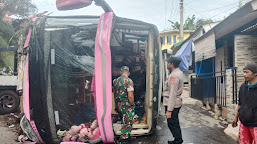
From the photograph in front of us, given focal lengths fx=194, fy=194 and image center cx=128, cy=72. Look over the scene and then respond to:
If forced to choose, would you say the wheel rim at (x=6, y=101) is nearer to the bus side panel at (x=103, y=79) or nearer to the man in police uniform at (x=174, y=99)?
the bus side panel at (x=103, y=79)

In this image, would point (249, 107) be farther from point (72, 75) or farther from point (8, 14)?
point (8, 14)

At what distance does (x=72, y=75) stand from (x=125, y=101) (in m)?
1.20

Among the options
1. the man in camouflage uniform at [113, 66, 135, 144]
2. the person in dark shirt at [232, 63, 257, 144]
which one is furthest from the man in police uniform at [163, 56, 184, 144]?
the person in dark shirt at [232, 63, 257, 144]

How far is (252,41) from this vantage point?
17.9ft

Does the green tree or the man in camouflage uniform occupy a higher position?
the green tree

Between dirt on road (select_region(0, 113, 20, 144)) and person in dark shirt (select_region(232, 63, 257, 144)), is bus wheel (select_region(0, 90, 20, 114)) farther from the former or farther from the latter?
person in dark shirt (select_region(232, 63, 257, 144))

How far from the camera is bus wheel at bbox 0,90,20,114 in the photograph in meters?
6.48

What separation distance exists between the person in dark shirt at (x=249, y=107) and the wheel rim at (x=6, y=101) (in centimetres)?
673

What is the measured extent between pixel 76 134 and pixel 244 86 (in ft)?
10.1

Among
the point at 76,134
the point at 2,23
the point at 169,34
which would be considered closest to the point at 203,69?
the point at 76,134

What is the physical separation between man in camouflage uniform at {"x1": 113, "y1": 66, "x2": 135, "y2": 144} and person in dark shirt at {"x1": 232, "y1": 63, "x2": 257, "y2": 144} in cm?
193

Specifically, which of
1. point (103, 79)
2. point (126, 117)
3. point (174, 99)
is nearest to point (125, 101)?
point (126, 117)

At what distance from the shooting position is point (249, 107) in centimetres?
259

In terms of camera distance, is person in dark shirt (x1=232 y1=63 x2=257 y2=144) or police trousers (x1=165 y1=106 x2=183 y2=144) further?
police trousers (x1=165 y1=106 x2=183 y2=144)
